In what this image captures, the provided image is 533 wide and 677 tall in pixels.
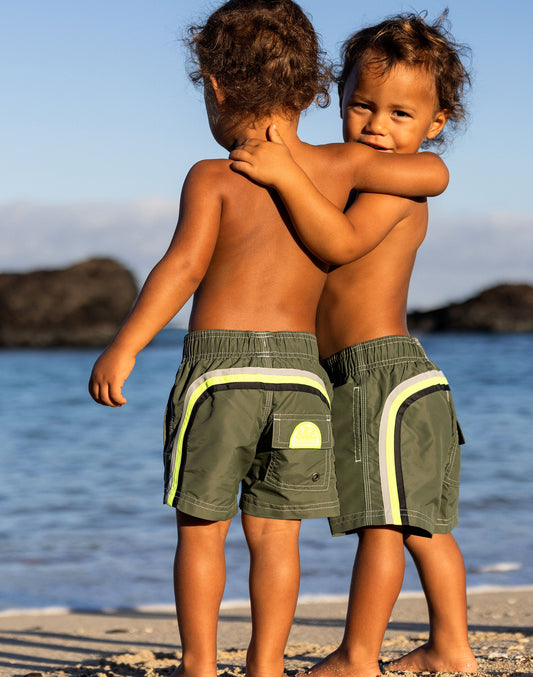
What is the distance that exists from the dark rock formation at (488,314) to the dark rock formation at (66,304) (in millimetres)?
17641

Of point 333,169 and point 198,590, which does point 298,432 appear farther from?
point 333,169

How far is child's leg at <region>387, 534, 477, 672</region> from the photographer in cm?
245

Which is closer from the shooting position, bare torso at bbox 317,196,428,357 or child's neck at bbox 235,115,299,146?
child's neck at bbox 235,115,299,146

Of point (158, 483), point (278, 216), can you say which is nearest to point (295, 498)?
point (278, 216)

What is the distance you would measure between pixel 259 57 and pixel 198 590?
136 cm

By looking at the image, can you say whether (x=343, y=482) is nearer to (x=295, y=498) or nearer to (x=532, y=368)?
(x=295, y=498)

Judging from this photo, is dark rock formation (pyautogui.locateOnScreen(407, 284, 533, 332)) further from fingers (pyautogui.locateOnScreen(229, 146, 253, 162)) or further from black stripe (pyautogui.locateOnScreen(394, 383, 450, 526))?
fingers (pyautogui.locateOnScreen(229, 146, 253, 162))

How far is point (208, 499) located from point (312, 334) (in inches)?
20.5

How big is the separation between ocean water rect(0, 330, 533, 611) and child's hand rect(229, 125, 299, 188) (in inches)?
114

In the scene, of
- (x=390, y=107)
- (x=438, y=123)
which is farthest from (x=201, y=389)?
(x=438, y=123)

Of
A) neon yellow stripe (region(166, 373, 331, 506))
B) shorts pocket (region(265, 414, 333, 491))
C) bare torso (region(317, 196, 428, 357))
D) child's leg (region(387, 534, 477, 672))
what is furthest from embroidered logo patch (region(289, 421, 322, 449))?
child's leg (region(387, 534, 477, 672))

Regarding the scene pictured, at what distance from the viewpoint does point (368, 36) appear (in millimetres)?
2455

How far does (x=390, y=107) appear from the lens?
7.86 feet

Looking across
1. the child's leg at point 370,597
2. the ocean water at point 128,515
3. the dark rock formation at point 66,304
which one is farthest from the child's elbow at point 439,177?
the dark rock formation at point 66,304
